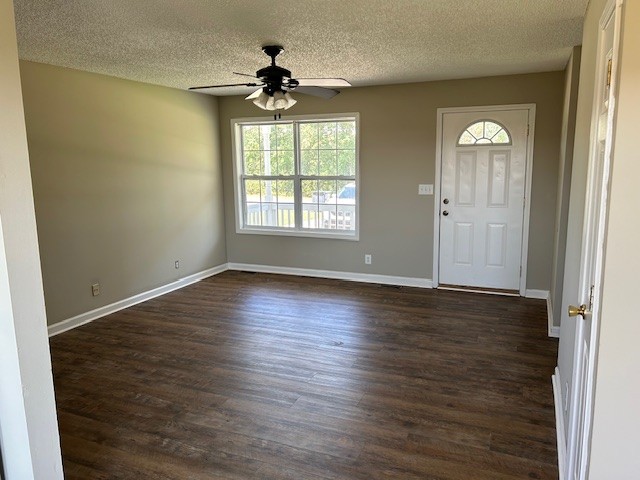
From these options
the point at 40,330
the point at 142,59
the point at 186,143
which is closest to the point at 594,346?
the point at 40,330

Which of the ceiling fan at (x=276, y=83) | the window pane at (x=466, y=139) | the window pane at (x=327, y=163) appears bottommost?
the window pane at (x=327, y=163)

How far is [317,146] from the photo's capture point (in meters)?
5.86

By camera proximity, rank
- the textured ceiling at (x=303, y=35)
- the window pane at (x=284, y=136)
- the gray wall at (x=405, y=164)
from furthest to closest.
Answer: the window pane at (x=284, y=136), the gray wall at (x=405, y=164), the textured ceiling at (x=303, y=35)

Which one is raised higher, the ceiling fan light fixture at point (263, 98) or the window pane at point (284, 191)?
the ceiling fan light fixture at point (263, 98)

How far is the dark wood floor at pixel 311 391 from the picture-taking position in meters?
2.37

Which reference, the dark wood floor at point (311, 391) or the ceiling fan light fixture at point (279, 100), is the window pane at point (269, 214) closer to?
the dark wood floor at point (311, 391)

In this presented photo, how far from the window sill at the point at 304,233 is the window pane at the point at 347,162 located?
2.49 feet

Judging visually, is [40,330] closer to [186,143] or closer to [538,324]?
[538,324]

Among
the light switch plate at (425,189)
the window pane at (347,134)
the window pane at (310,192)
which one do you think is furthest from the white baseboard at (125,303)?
the light switch plate at (425,189)

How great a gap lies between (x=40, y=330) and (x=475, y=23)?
2923 mm

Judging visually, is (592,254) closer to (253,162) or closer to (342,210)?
(342,210)

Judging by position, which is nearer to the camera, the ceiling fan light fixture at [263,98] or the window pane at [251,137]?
the ceiling fan light fixture at [263,98]

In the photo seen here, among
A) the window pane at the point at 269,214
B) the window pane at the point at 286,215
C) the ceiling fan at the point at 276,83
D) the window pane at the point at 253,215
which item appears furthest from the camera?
the window pane at the point at 253,215

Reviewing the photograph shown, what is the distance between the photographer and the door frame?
482 centimetres
